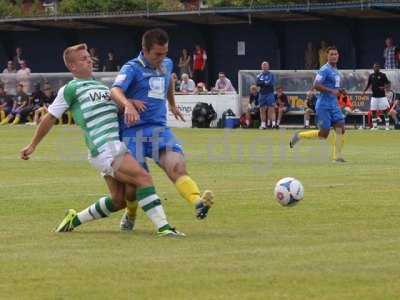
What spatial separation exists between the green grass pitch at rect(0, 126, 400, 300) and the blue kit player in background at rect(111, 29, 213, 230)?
48 centimetres

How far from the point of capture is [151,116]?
12.1m

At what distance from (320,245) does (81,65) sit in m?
3.02

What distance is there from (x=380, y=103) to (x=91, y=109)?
25.9 meters

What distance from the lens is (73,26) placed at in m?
51.2

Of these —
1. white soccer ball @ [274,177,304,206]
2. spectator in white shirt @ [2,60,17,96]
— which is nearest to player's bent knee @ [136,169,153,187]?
white soccer ball @ [274,177,304,206]

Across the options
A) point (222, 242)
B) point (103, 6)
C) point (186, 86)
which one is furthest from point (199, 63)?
point (222, 242)

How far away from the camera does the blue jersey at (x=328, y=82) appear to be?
2359cm

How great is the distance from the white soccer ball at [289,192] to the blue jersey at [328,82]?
10386mm

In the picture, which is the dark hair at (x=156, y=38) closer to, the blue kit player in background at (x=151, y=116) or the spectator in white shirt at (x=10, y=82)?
the blue kit player in background at (x=151, y=116)

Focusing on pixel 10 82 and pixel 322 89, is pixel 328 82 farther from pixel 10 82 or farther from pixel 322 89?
pixel 10 82

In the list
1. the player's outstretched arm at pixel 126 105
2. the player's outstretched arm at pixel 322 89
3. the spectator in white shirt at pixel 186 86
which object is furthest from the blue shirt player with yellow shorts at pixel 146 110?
the spectator in white shirt at pixel 186 86

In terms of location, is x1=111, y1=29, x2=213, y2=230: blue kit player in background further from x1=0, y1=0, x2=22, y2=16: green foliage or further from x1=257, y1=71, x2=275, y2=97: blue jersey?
x1=0, y1=0, x2=22, y2=16: green foliage

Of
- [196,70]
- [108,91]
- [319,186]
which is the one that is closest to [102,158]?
[108,91]

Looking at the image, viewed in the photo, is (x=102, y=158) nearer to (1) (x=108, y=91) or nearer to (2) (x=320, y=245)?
(1) (x=108, y=91)
